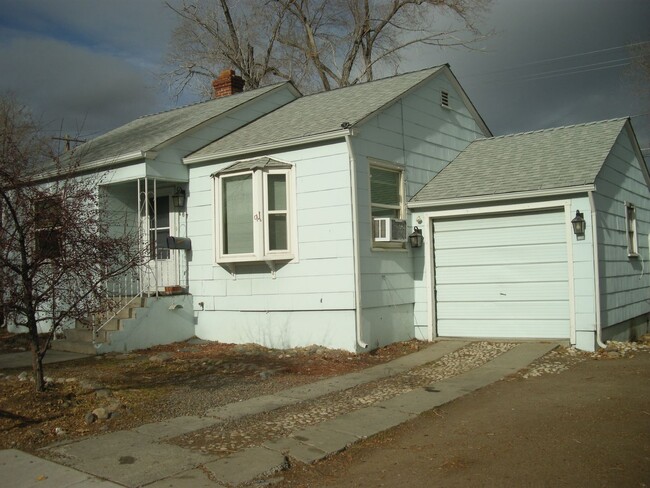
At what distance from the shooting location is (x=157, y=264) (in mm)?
12977

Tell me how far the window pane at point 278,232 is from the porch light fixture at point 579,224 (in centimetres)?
501

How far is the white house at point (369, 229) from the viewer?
10828 mm

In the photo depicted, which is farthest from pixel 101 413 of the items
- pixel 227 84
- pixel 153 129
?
pixel 227 84

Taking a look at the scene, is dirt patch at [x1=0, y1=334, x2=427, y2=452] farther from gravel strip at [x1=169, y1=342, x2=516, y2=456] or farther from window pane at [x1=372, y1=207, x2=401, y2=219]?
window pane at [x1=372, y1=207, x2=401, y2=219]

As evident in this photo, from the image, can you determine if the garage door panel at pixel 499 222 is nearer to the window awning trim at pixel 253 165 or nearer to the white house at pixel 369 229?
the white house at pixel 369 229

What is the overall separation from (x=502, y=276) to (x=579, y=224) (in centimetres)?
177

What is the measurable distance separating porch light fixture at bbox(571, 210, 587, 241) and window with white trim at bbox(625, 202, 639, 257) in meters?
2.96

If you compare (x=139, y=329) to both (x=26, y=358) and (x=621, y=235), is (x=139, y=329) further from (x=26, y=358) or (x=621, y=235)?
(x=621, y=235)

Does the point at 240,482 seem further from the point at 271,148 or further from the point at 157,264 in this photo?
the point at 157,264

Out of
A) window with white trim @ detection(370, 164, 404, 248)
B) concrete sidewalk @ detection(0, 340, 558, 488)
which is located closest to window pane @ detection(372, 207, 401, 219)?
window with white trim @ detection(370, 164, 404, 248)

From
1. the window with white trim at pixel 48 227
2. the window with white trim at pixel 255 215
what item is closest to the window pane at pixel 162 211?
the window with white trim at pixel 255 215

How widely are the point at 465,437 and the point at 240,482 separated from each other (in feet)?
7.55

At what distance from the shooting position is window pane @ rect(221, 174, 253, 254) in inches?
460

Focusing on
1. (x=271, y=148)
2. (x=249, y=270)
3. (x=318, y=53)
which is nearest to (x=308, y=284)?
(x=249, y=270)
